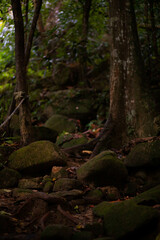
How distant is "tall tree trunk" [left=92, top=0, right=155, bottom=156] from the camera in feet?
17.7

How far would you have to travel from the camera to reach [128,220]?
2.46 metres

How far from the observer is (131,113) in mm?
5441

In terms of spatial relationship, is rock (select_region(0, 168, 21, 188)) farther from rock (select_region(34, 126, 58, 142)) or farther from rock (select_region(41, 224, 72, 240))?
rock (select_region(41, 224, 72, 240))

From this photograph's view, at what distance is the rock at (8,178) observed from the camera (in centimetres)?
421

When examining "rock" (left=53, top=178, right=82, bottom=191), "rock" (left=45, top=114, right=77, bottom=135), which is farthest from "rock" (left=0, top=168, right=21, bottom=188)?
"rock" (left=45, top=114, right=77, bottom=135)

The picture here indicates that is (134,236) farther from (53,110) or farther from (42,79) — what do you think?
(42,79)

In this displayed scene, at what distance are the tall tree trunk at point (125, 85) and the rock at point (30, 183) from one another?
155 centimetres

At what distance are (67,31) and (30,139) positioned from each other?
603 centimetres

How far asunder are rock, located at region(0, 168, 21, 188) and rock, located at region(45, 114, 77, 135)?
12.8 ft

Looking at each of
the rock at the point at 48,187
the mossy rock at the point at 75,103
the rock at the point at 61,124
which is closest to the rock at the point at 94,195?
the rock at the point at 48,187

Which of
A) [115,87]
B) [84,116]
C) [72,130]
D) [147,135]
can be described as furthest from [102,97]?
[147,135]

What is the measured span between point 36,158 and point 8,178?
2.14 ft

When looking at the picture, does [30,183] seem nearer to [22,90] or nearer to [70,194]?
[70,194]

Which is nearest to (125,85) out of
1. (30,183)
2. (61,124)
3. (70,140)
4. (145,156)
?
(145,156)
